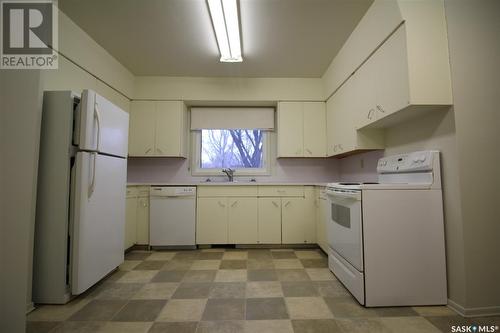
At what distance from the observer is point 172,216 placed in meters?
3.02

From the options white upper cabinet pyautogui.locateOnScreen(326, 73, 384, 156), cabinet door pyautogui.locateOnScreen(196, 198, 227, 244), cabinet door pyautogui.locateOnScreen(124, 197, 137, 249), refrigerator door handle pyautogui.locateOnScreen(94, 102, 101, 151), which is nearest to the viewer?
refrigerator door handle pyautogui.locateOnScreen(94, 102, 101, 151)

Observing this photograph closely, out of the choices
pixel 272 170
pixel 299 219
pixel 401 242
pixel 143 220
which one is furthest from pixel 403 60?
pixel 143 220

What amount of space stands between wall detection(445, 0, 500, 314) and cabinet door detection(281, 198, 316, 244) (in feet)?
5.54

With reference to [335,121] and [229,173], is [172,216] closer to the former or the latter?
[229,173]

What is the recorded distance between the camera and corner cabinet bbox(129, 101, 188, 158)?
3.29 m

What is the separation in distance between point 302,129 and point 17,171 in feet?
9.69

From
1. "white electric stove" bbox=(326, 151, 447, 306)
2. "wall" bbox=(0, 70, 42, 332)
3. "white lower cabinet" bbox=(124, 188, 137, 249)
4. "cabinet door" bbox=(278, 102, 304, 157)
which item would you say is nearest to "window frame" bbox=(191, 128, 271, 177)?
"cabinet door" bbox=(278, 102, 304, 157)

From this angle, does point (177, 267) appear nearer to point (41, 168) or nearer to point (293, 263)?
point (293, 263)

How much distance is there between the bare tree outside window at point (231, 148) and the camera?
12.1 ft

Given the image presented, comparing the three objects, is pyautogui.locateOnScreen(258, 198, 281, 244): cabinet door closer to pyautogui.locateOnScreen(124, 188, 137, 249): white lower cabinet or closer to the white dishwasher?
the white dishwasher

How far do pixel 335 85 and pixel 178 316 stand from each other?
9.15 feet

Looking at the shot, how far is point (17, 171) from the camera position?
1383 millimetres

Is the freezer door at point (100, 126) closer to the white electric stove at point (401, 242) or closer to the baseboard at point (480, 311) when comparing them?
the white electric stove at point (401, 242)

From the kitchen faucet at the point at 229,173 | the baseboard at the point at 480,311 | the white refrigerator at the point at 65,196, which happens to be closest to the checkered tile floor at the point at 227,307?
the baseboard at the point at 480,311
